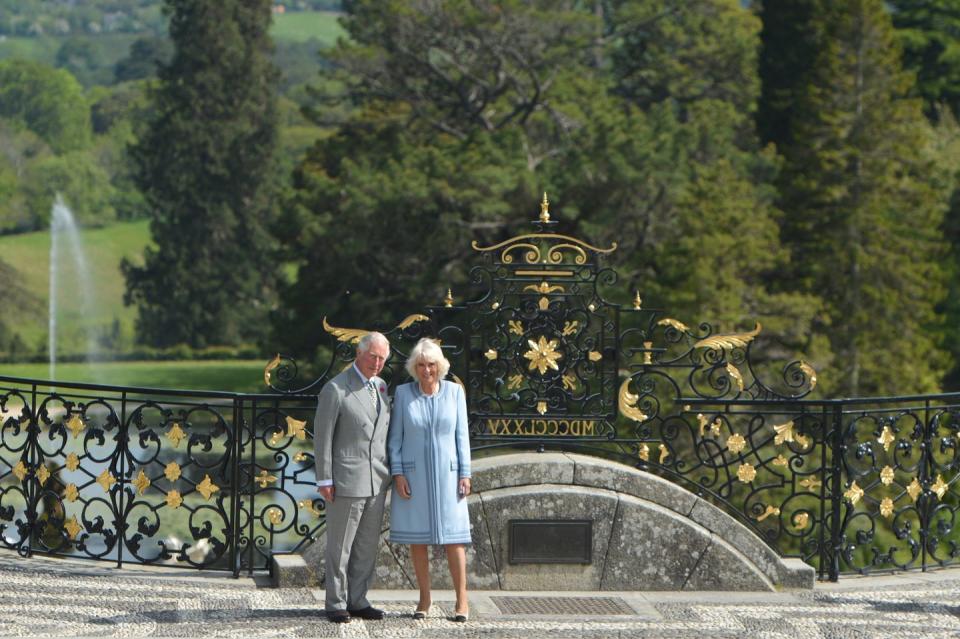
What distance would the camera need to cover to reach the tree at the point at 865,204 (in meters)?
31.7

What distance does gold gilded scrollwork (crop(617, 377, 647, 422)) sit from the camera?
9.88m

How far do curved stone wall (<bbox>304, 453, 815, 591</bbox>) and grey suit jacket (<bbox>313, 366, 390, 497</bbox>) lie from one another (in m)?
1.09

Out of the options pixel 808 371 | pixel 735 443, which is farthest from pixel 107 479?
pixel 808 371

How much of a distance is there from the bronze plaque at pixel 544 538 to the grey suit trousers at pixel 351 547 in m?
1.11

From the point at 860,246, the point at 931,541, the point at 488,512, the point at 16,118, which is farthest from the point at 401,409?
the point at 16,118

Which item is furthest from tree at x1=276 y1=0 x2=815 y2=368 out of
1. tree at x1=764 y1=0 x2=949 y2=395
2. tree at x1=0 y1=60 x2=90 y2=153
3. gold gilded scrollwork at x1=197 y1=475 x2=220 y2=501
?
tree at x1=0 y1=60 x2=90 y2=153

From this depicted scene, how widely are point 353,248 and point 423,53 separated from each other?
19.8 feet

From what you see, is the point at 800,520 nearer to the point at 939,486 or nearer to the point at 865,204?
the point at 939,486

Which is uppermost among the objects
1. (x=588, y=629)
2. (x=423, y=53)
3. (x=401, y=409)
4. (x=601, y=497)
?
(x=423, y=53)

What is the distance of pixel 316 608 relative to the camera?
348 inches

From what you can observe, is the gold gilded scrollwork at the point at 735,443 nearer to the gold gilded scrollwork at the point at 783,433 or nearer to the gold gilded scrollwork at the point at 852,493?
the gold gilded scrollwork at the point at 783,433

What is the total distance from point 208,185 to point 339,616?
51.1 metres

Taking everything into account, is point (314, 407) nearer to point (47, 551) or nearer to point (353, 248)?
point (47, 551)

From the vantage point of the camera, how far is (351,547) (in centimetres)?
864
